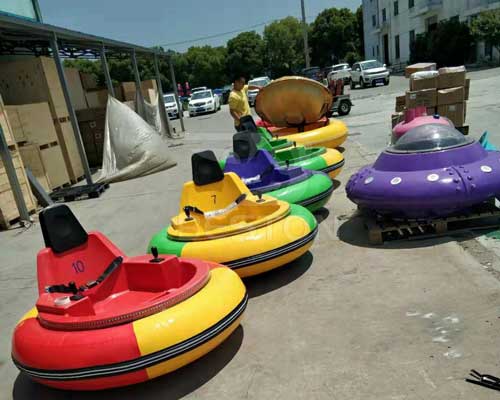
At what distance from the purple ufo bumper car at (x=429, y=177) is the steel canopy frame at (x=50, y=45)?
238 inches

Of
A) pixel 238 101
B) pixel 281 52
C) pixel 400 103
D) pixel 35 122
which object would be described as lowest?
pixel 400 103

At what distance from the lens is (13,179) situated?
739 centimetres

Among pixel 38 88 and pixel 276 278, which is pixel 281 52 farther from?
pixel 276 278

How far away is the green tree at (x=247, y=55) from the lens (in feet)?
175

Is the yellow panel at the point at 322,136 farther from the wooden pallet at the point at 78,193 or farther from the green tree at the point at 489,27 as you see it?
the green tree at the point at 489,27

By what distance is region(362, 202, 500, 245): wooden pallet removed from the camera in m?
4.66

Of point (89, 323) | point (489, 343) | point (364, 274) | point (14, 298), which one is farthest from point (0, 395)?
point (489, 343)

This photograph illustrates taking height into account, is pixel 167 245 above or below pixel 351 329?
above

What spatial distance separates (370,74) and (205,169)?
25.6 meters

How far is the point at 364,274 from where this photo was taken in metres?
4.19

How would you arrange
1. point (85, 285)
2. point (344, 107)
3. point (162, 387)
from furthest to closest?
point (344, 107)
point (85, 285)
point (162, 387)

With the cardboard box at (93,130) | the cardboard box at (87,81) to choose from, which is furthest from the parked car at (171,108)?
the cardboard box at (93,130)

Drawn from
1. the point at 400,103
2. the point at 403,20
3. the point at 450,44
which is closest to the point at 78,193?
the point at 400,103

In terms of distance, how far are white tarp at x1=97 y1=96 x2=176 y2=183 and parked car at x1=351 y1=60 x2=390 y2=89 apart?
838 inches
